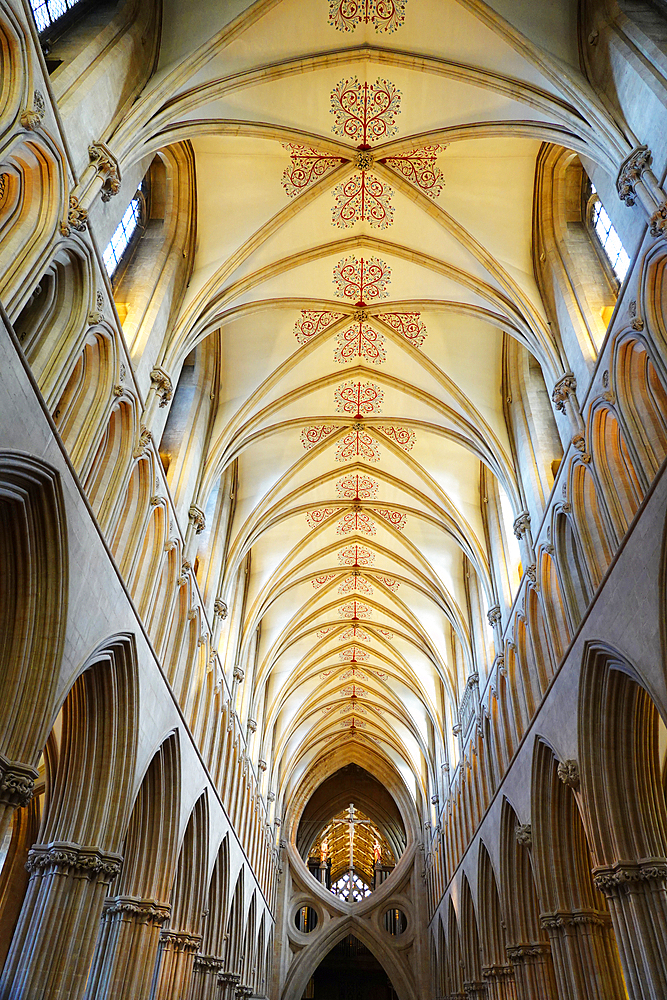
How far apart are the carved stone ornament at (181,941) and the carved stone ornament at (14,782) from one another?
29.0ft

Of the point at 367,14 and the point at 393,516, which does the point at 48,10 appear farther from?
the point at 393,516

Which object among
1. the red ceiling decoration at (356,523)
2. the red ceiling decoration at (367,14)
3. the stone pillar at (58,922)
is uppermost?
the red ceiling decoration at (356,523)

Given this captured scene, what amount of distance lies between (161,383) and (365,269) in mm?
5857

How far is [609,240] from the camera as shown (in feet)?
42.9

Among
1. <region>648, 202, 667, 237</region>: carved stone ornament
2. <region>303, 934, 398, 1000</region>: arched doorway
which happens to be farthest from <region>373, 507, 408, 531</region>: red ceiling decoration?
<region>303, 934, 398, 1000</region>: arched doorway

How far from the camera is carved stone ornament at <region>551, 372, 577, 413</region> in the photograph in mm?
12586

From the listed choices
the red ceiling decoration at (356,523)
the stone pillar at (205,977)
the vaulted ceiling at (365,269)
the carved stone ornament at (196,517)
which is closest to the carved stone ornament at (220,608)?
the vaulted ceiling at (365,269)

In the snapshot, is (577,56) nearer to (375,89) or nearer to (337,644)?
(375,89)

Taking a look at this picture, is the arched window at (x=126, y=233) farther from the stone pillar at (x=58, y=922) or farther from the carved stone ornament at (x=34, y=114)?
the stone pillar at (x=58, y=922)

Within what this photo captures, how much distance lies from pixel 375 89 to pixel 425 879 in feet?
96.7

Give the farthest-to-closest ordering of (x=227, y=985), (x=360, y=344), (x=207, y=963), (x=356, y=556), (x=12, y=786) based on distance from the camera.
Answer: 1. (x=356, y=556)
2. (x=227, y=985)
3. (x=360, y=344)
4. (x=207, y=963)
5. (x=12, y=786)

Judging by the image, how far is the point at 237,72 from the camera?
1211 cm

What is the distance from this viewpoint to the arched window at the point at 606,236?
12594 millimetres

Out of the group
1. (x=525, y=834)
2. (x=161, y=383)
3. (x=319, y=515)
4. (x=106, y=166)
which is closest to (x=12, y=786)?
(x=161, y=383)
